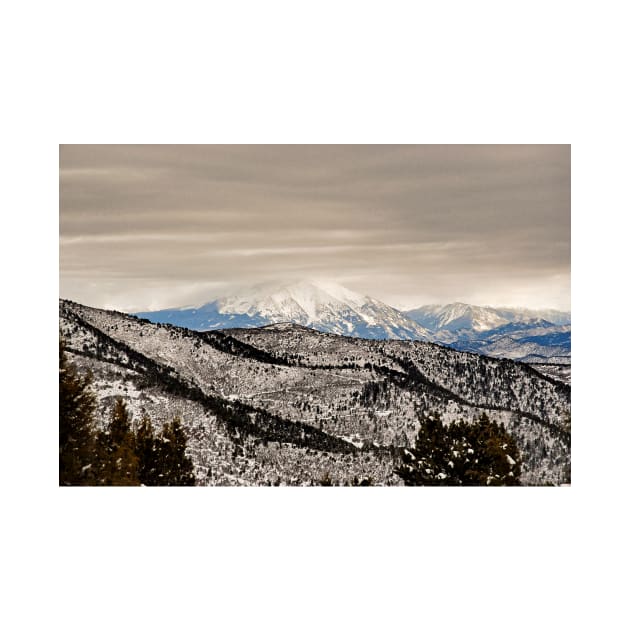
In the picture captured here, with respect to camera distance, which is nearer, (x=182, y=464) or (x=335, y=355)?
(x=182, y=464)

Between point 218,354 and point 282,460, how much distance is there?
1801 millimetres

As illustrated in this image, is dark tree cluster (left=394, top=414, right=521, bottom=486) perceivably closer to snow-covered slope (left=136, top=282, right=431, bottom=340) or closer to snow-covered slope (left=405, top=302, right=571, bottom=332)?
snow-covered slope (left=405, top=302, right=571, bottom=332)

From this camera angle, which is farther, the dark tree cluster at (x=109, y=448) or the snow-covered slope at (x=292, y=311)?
the snow-covered slope at (x=292, y=311)

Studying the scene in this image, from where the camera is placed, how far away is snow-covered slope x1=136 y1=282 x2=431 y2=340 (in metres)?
9.88

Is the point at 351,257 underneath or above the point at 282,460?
above

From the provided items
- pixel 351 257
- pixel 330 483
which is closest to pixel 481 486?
pixel 330 483

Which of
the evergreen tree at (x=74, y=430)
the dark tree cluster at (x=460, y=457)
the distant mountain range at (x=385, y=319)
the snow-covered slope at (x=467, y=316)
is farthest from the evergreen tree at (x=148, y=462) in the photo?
the snow-covered slope at (x=467, y=316)

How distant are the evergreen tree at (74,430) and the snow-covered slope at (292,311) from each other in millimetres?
1307

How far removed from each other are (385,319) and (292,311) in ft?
4.67

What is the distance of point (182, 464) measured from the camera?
9859mm

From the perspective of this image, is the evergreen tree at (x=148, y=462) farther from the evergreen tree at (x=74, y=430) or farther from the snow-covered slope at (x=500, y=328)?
the snow-covered slope at (x=500, y=328)

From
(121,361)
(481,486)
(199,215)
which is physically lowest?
(481,486)

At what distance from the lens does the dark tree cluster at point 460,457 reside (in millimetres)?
9820
